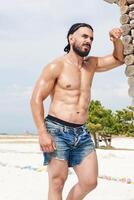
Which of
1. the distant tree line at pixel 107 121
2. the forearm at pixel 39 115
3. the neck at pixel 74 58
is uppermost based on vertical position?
the neck at pixel 74 58

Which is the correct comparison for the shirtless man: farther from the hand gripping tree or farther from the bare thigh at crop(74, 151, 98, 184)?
the hand gripping tree

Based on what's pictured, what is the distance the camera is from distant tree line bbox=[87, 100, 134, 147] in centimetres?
3641

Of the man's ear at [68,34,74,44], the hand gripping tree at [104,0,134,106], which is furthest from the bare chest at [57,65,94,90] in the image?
the hand gripping tree at [104,0,134,106]

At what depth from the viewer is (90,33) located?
4934 mm

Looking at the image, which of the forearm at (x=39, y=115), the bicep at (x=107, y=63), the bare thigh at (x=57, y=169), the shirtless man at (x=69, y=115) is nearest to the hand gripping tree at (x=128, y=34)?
the bicep at (x=107, y=63)

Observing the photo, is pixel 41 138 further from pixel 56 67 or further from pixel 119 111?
pixel 119 111

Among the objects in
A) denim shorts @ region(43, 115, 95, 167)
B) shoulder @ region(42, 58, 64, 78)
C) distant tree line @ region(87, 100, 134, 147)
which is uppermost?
shoulder @ region(42, 58, 64, 78)

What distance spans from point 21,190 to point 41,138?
504cm

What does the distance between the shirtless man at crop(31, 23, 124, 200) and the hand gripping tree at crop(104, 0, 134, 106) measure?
2227 mm

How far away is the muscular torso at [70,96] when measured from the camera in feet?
16.1

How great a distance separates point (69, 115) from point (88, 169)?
0.55m

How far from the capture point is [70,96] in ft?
16.2

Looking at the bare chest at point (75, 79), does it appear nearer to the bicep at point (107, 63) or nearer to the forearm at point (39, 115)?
the bicep at point (107, 63)

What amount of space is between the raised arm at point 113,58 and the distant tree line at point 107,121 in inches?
1206
